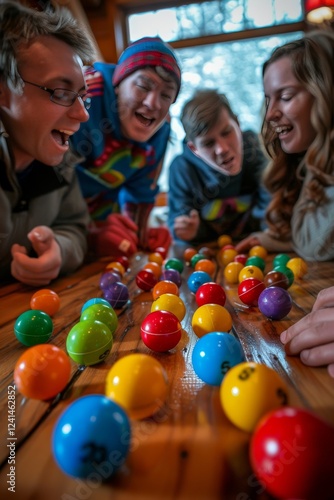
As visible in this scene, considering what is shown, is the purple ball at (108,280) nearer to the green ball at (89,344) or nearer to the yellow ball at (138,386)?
the green ball at (89,344)

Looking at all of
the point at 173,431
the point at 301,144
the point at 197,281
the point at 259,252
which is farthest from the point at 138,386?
the point at 259,252

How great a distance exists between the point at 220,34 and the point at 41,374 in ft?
3.81

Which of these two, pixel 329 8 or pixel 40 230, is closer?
pixel 329 8

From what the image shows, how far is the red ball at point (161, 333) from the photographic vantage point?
672 mm

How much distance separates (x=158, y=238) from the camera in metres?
1.92

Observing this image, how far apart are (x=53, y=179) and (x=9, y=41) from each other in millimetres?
558

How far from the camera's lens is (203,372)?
562 millimetres

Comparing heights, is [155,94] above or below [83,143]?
above

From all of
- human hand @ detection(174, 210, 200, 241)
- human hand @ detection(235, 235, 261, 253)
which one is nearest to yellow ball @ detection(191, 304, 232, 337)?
human hand @ detection(235, 235, 261, 253)

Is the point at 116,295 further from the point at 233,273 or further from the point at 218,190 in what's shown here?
the point at 218,190

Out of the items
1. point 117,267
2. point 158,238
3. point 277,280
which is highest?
point 277,280

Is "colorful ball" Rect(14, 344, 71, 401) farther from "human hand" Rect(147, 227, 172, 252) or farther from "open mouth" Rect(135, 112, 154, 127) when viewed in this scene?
"human hand" Rect(147, 227, 172, 252)

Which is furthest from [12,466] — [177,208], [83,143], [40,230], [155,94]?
[177,208]

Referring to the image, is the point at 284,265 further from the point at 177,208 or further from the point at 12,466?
the point at 177,208
